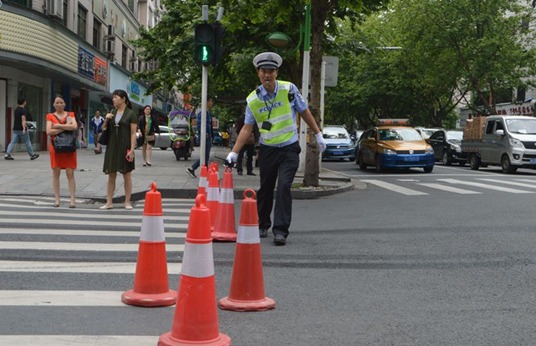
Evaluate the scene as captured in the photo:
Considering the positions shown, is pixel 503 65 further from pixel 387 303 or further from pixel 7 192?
pixel 387 303

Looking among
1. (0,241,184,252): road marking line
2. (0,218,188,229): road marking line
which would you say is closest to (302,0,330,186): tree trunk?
(0,218,188,229): road marking line

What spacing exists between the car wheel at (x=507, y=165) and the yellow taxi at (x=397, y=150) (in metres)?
2.42

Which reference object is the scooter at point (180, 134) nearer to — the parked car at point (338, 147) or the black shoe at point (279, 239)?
the parked car at point (338, 147)

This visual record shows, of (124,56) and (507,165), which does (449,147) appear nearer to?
(507,165)

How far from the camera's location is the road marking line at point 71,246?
6.61 metres

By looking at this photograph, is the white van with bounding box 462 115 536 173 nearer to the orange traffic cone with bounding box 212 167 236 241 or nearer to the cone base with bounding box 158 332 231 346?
the orange traffic cone with bounding box 212 167 236 241

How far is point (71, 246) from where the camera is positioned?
6.78 m

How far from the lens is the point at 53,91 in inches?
1160

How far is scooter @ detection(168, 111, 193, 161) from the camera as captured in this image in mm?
23859

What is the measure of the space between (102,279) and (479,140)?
69.5 feet

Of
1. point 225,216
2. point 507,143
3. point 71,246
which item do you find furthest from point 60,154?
point 507,143

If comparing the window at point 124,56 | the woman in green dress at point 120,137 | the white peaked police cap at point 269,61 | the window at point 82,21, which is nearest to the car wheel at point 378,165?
the woman in green dress at point 120,137

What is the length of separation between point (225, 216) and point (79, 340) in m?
3.60

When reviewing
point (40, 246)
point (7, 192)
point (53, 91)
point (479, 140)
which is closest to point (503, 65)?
point (479, 140)
